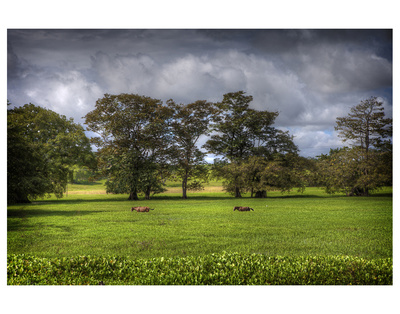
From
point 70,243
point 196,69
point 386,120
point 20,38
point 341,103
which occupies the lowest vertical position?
point 70,243

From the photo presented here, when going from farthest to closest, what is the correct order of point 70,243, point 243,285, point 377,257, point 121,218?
1. point 121,218
2. point 70,243
3. point 377,257
4. point 243,285

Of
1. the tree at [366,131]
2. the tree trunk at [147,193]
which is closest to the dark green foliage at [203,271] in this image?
the tree trunk at [147,193]

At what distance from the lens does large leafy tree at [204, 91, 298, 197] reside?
6.99 meters

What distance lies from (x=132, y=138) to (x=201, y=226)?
8.80 ft

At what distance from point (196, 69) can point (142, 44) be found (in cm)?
134

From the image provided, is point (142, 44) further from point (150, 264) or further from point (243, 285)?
point (243, 285)

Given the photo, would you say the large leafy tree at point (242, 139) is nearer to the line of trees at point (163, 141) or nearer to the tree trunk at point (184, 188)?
the line of trees at point (163, 141)

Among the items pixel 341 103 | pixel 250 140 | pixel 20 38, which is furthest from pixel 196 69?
pixel 20 38

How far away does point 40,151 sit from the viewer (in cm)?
745

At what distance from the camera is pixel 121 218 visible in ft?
23.9

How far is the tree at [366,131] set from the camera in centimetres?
641

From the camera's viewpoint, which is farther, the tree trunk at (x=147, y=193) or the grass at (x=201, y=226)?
the tree trunk at (x=147, y=193)

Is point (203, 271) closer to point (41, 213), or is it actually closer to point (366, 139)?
point (41, 213)

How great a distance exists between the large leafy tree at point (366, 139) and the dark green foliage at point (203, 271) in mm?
2456
